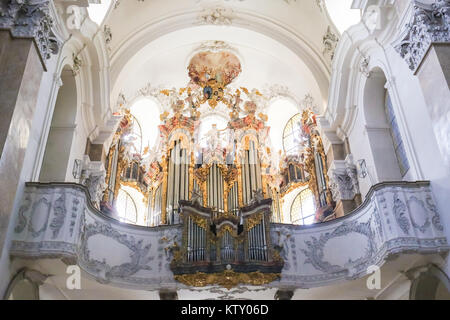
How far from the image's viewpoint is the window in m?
10.5

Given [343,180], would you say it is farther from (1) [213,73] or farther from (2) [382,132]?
(1) [213,73]

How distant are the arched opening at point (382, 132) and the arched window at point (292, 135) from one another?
16.3 feet

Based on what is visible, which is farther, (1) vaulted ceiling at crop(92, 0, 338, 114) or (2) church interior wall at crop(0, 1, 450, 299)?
(1) vaulted ceiling at crop(92, 0, 338, 114)

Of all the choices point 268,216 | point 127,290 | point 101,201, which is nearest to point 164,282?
point 127,290

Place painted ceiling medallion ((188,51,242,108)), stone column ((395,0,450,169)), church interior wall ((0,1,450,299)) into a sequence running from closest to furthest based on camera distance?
stone column ((395,0,450,169)) → church interior wall ((0,1,450,299)) → painted ceiling medallion ((188,51,242,108))

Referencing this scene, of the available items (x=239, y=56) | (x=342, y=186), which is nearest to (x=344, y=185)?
(x=342, y=186)

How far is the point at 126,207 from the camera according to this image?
15.8 meters

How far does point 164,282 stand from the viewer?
32.1ft

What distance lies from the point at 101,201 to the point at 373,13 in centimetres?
846

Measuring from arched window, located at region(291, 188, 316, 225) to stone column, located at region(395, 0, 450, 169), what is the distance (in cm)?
809

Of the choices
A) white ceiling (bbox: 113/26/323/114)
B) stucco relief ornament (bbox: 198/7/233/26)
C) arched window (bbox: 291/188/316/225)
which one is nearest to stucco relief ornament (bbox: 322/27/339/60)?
white ceiling (bbox: 113/26/323/114)

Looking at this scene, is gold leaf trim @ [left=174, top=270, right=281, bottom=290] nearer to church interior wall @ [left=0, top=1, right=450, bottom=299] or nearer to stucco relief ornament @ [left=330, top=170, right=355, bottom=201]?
church interior wall @ [left=0, top=1, right=450, bottom=299]

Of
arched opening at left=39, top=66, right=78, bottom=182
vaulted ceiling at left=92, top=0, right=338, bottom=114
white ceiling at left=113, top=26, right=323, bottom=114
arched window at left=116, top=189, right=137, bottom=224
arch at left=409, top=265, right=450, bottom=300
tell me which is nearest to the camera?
arch at left=409, top=265, right=450, bottom=300

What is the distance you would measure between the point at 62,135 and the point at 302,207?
28.7 feet
